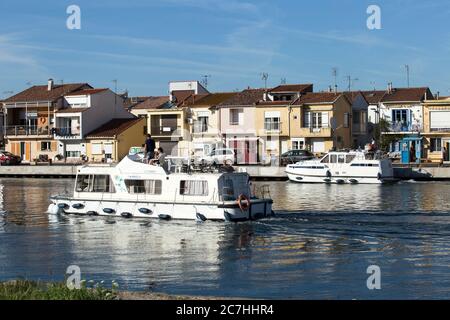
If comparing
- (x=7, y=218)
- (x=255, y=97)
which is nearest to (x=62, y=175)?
(x=255, y=97)

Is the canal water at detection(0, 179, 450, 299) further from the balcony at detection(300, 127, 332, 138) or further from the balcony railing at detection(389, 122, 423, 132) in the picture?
the balcony railing at detection(389, 122, 423, 132)

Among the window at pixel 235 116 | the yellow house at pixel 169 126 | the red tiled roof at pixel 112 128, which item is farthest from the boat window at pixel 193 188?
the red tiled roof at pixel 112 128

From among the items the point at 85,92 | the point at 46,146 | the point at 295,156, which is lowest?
the point at 295,156

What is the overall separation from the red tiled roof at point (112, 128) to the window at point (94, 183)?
4946 centimetres

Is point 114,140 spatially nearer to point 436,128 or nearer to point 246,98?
point 246,98

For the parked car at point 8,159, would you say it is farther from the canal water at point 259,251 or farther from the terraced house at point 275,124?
the canal water at point 259,251

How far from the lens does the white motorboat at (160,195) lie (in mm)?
34031

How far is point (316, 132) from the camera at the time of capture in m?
82.4

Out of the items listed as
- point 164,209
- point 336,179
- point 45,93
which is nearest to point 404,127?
point 336,179

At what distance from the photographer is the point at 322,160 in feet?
213

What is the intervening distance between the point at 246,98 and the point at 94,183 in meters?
51.5

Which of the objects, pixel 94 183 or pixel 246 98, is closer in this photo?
pixel 94 183

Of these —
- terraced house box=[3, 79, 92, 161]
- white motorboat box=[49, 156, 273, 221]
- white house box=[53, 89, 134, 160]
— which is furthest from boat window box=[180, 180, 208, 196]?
terraced house box=[3, 79, 92, 161]

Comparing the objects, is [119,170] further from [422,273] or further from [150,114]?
[150,114]
